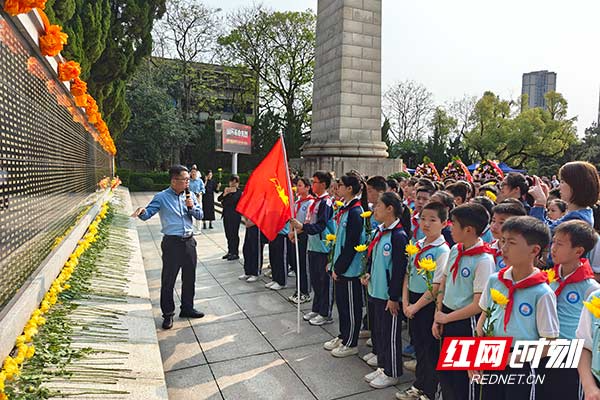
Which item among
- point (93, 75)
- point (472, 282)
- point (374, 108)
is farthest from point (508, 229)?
point (93, 75)

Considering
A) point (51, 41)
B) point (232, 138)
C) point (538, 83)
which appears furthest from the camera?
point (538, 83)

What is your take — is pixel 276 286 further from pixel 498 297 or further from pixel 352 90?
pixel 352 90

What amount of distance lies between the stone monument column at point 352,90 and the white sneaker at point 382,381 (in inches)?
297

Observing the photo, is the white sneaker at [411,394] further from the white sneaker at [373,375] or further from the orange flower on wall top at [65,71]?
the orange flower on wall top at [65,71]

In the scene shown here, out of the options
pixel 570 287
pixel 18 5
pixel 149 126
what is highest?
pixel 149 126

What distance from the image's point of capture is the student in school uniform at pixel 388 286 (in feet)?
10.6

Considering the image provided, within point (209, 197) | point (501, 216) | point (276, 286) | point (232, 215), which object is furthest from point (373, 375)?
point (209, 197)

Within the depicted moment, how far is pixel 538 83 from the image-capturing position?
7369 cm

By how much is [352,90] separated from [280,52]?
20970mm

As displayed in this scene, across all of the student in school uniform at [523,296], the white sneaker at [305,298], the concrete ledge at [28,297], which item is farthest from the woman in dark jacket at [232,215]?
the student in school uniform at [523,296]

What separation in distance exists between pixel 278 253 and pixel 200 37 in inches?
1108

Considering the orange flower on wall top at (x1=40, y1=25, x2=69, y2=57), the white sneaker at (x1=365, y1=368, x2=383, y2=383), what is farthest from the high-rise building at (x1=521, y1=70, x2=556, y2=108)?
the orange flower on wall top at (x1=40, y1=25, x2=69, y2=57)

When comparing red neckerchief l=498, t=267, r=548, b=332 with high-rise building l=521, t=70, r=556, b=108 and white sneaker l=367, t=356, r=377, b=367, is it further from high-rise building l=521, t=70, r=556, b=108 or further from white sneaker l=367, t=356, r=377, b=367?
high-rise building l=521, t=70, r=556, b=108

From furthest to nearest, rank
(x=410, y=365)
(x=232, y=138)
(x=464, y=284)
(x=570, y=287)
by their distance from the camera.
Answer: (x=232, y=138) → (x=410, y=365) → (x=464, y=284) → (x=570, y=287)
